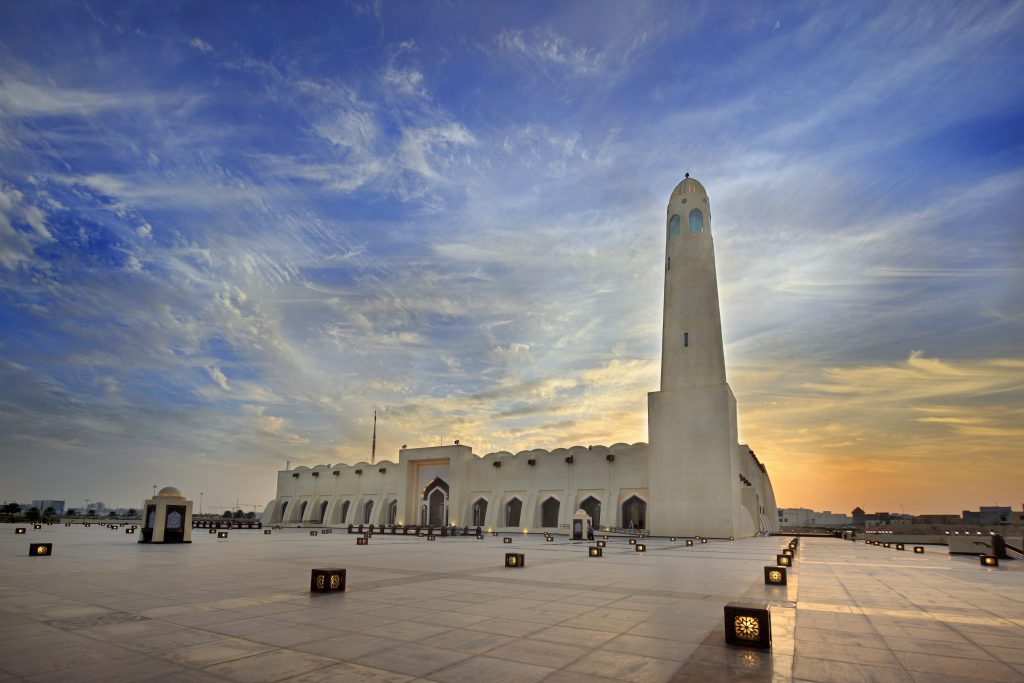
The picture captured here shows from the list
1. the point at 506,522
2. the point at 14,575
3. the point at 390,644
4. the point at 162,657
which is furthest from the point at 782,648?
the point at 506,522

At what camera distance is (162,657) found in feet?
17.8

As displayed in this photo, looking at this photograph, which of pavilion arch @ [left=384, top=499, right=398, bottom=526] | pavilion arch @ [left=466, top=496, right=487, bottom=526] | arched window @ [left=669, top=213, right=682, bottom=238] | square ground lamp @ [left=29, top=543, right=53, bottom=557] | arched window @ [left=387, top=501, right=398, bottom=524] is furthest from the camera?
arched window @ [left=387, top=501, right=398, bottom=524]

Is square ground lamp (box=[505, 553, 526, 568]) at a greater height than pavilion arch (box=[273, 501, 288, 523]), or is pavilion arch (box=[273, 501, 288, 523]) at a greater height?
square ground lamp (box=[505, 553, 526, 568])

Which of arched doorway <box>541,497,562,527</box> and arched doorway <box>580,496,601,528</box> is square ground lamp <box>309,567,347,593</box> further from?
arched doorway <box>541,497,562,527</box>

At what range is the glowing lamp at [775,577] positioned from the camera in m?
12.2

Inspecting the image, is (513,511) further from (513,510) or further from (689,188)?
(689,188)

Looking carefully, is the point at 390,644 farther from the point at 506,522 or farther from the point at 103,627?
the point at 506,522

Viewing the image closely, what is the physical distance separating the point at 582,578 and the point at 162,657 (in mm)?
8928

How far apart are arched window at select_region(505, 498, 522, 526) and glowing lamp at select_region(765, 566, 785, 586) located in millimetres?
46195

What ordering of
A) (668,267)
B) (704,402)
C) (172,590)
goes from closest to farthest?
(172,590), (704,402), (668,267)

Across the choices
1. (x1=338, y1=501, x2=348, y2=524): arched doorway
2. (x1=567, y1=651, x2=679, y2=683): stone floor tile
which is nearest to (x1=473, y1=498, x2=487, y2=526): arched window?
(x1=338, y1=501, x2=348, y2=524): arched doorway

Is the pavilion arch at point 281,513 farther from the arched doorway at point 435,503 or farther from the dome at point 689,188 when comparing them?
the dome at point 689,188

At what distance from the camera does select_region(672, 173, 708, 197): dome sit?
46.5 meters

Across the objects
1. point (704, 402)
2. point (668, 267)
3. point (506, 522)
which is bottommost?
point (506, 522)
